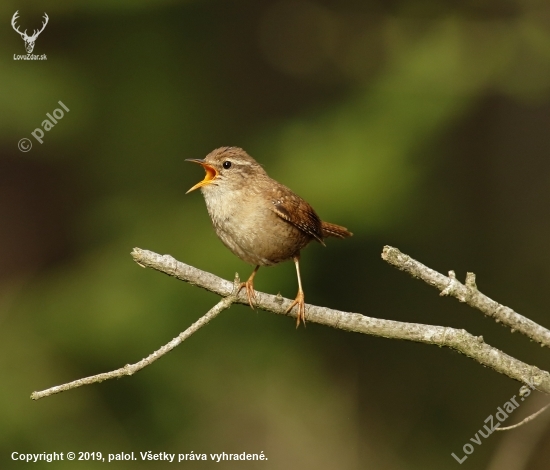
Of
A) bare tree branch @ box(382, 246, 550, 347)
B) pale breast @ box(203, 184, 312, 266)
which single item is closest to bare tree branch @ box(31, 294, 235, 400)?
bare tree branch @ box(382, 246, 550, 347)

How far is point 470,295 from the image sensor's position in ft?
9.70

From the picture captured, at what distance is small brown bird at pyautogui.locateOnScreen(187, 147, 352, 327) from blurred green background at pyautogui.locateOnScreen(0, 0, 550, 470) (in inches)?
74.8

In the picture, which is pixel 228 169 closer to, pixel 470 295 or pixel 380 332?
pixel 380 332

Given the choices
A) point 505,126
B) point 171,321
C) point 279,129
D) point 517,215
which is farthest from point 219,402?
point 505,126

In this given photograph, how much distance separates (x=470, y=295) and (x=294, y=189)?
362 centimetres

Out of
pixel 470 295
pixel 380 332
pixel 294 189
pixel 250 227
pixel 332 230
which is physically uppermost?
pixel 470 295

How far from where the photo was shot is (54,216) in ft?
25.8

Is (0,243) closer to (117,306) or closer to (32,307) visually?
(32,307)

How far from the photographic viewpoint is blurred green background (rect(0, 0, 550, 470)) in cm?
662

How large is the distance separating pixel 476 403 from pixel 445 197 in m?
2.11
